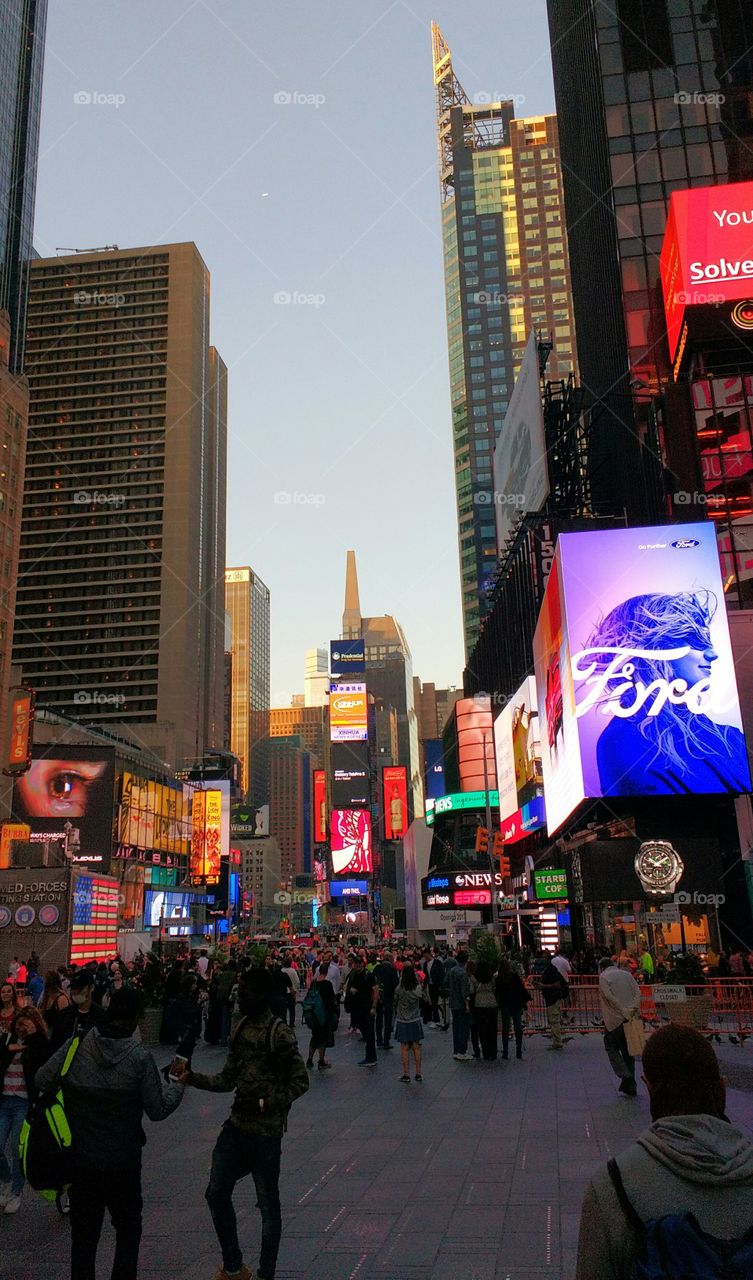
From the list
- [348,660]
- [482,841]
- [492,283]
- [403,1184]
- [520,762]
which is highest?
[492,283]

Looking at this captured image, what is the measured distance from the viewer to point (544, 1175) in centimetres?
869

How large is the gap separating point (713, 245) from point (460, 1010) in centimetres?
3804

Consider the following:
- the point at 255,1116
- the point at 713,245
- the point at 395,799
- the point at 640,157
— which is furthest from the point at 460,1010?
the point at 395,799

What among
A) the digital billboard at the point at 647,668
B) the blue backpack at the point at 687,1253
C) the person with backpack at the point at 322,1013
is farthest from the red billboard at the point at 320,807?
the blue backpack at the point at 687,1253

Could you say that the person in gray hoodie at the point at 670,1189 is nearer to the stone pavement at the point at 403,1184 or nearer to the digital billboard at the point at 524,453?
the stone pavement at the point at 403,1184

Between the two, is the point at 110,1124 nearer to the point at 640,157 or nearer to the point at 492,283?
the point at 640,157

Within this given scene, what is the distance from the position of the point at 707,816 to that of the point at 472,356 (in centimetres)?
14177

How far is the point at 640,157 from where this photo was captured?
55.4 meters

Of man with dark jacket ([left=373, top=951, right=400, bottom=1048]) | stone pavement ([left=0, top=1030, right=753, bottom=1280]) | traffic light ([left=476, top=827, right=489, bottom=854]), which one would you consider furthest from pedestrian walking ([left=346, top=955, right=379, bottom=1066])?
traffic light ([left=476, top=827, right=489, bottom=854])

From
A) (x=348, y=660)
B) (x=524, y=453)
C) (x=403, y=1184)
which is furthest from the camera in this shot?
(x=348, y=660)

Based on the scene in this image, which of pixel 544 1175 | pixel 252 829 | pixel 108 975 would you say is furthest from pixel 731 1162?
pixel 252 829

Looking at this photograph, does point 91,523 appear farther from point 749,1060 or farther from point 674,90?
point 749,1060

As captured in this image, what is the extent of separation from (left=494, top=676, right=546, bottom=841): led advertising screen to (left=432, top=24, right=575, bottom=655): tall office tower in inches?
3685

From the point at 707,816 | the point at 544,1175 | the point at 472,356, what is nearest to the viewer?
the point at 544,1175
